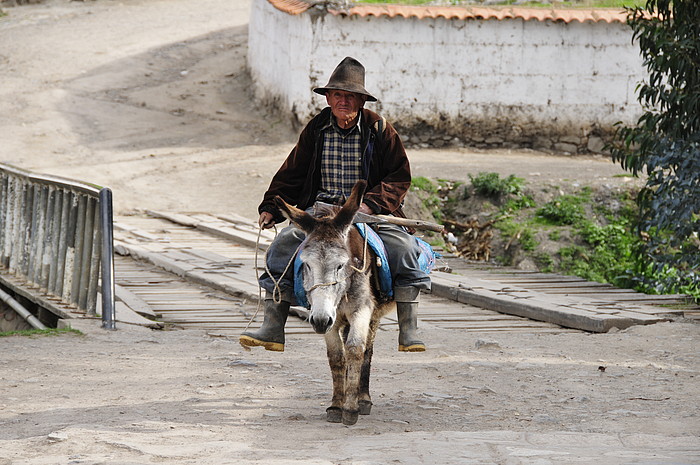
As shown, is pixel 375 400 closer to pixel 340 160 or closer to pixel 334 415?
pixel 334 415

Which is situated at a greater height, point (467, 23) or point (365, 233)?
point (467, 23)

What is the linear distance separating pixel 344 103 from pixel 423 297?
5.01 metres

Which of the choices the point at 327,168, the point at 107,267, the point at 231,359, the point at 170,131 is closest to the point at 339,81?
the point at 327,168

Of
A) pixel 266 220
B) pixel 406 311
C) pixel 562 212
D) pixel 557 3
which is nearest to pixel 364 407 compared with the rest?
pixel 406 311

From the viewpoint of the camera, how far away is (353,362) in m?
5.33

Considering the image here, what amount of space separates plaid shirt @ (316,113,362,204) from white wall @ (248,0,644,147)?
1249 cm

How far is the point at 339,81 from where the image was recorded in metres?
5.64

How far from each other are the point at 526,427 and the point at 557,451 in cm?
77

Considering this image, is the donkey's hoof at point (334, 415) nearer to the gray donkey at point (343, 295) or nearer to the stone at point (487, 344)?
the gray donkey at point (343, 295)

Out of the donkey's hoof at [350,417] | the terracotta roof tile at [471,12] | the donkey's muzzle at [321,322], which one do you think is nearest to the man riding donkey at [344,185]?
the donkey's hoof at [350,417]

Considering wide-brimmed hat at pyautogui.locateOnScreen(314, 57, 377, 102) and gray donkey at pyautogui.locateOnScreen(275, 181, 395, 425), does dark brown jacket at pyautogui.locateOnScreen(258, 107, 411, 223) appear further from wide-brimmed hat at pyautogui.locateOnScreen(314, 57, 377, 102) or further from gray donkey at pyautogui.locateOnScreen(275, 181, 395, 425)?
gray donkey at pyautogui.locateOnScreen(275, 181, 395, 425)

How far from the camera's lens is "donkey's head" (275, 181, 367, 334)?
4.94 meters

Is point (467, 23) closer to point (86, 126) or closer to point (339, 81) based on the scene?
point (86, 126)

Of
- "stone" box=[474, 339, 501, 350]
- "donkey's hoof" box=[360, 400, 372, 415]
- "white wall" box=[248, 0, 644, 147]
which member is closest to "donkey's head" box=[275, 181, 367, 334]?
"donkey's hoof" box=[360, 400, 372, 415]
